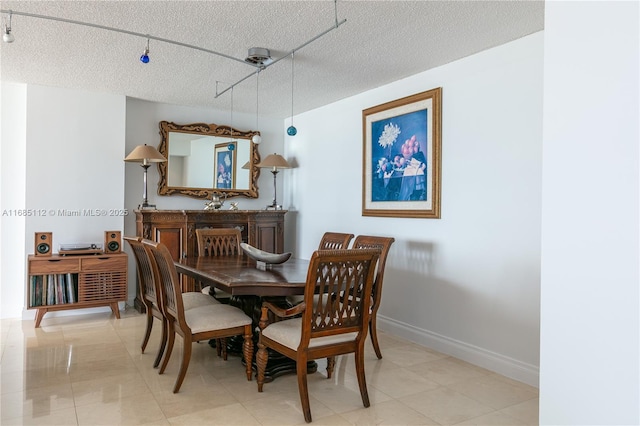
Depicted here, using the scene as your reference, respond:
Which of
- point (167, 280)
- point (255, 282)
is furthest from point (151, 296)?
point (255, 282)

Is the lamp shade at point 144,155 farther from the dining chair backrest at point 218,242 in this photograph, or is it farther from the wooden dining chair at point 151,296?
the wooden dining chair at point 151,296

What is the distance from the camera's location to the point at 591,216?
1.04 m

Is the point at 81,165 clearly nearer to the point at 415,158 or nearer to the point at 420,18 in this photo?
the point at 415,158

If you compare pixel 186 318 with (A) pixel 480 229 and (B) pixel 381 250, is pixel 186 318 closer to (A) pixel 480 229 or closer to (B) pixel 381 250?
(B) pixel 381 250

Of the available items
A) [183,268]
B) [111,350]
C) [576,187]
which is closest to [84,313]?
[111,350]

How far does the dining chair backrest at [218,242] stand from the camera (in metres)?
4.08

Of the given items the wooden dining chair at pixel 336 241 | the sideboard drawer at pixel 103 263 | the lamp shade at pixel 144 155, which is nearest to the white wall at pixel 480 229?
the wooden dining chair at pixel 336 241

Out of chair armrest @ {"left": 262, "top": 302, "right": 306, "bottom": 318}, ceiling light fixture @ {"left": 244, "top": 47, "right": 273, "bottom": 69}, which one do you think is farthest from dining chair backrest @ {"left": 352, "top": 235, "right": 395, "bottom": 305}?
ceiling light fixture @ {"left": 244, "top": 47, "right": 273, "bottom": 69}

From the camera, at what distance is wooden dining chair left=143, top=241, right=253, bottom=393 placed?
8.63 feet

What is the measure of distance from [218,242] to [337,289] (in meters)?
2.05

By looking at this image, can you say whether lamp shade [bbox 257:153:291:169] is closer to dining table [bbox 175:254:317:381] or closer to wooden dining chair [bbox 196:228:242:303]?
wooden dining chair [bbox 196:228:242:303]

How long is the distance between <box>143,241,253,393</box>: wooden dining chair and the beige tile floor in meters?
0.21

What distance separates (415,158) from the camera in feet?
12.7

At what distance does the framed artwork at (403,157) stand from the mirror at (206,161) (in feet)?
5.33
